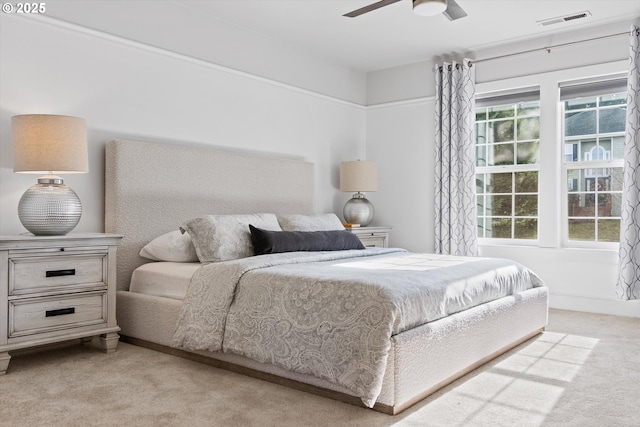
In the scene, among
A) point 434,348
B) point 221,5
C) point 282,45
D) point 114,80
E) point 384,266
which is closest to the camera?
point 434,348

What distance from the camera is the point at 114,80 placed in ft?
12.4

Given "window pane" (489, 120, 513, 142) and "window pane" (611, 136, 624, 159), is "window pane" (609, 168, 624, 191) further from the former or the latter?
"window pane" (489, 120, 513, 142)

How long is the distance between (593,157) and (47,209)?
4.43 meters

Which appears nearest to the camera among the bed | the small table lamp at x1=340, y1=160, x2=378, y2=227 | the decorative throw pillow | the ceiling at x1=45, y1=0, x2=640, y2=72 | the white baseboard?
the bed

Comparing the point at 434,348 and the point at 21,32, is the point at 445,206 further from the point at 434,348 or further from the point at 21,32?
the point at 21,32

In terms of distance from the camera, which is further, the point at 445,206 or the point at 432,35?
the point at 445,206

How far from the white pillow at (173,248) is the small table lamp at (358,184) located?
227 centimetres

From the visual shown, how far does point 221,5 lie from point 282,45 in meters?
0.99

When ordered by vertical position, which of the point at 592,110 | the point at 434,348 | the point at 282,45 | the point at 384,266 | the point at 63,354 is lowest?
the point at 63,354

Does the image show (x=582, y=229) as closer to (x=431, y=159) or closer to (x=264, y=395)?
(x=431, y=159)

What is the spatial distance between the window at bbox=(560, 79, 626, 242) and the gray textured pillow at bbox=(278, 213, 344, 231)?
2.27 m

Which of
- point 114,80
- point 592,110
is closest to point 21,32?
point 114,80

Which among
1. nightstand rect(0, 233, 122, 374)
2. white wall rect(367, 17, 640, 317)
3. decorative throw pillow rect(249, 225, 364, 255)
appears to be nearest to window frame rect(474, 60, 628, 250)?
white wall rect(367, 17, 640, 317)

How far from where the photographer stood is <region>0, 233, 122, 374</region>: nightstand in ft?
9.19
